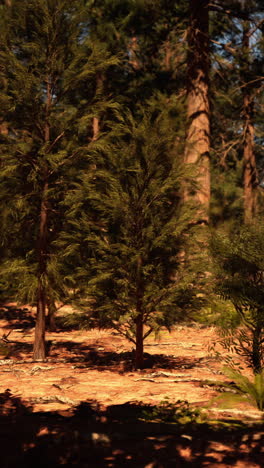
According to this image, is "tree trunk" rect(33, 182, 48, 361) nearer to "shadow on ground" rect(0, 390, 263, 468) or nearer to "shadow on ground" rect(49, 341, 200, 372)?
"shadow on ground" rect(49, 341, 200, 372)

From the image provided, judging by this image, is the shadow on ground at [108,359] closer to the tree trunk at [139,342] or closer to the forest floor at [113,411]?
the forest floor at [113,411]

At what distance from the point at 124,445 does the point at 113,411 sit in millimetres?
1536

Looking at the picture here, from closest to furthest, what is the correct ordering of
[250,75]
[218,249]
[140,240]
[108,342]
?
[218,249] < [140,240] < [108,342] < [250,75]

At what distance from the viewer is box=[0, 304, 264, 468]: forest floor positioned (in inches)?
130

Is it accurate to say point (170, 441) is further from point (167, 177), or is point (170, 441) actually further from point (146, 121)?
point (146, 121)

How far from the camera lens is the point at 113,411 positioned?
5000mm

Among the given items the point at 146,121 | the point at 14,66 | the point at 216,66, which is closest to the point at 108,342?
the point at 146,121

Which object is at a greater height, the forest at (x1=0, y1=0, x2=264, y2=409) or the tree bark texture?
the forest at (x1=0, y1=0, x2=264, y2=409)

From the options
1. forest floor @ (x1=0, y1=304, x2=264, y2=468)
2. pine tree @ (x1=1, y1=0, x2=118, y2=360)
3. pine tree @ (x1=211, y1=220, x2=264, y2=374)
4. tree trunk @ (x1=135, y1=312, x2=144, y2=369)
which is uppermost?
pine tree @ (x1=1, y1=0, x2=118, y2=360)

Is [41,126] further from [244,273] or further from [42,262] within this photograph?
[244,273]

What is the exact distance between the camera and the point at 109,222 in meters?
7.26

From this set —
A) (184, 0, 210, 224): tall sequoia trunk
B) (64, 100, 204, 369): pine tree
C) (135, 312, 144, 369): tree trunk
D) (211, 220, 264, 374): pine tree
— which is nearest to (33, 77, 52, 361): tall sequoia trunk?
(64, 100, 204, 369): pine tree

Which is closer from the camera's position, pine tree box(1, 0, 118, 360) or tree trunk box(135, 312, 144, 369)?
tree trunk box(135, 312, 144, 369)

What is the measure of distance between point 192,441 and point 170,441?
197 millimetres
